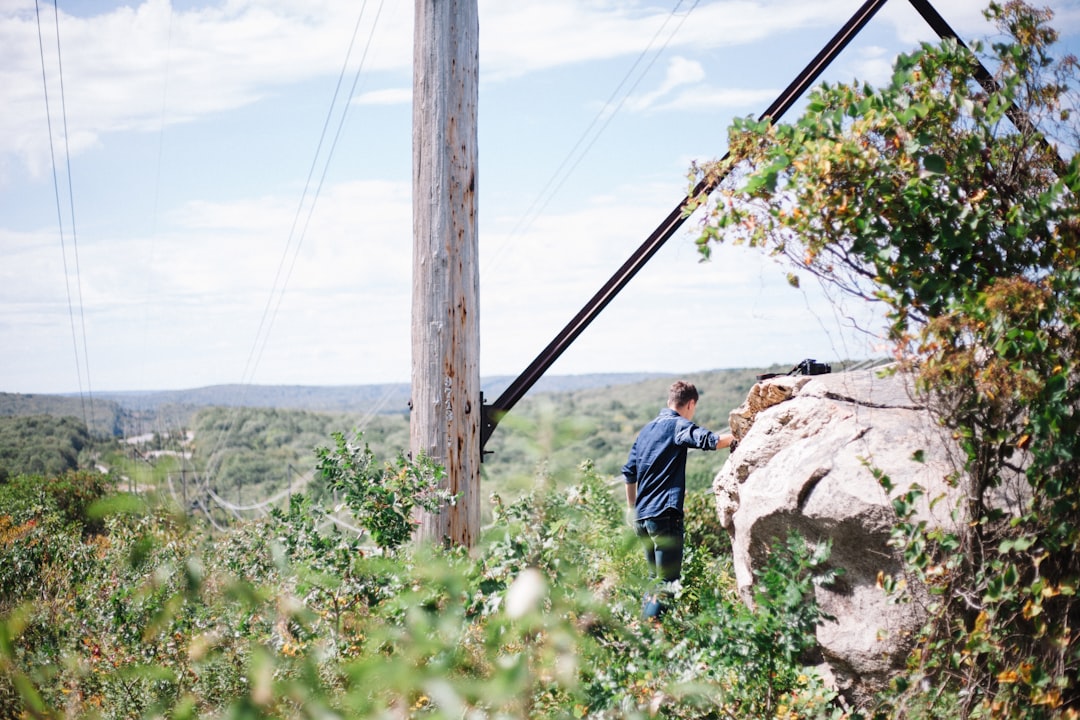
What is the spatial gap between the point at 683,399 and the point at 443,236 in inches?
82.7

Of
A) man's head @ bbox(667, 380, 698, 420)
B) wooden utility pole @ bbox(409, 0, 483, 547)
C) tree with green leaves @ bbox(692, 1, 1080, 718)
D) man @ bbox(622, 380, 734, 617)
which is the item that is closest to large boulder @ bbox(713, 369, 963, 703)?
tree with green leaves @ bbox(692, 1, 1080, 718)

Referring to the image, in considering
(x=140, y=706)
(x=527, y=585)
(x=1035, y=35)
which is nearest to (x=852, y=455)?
(x=1035, y=35)

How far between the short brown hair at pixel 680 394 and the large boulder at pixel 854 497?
114 centimetres

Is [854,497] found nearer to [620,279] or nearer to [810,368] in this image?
[810,368]

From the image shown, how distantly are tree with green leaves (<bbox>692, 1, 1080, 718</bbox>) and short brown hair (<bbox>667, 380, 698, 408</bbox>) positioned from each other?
2.33 metres

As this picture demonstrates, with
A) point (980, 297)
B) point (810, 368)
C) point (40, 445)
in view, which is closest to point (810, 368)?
point (810, 368)

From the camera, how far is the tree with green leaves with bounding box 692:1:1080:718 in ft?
8.98

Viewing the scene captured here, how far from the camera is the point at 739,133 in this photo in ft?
11.4

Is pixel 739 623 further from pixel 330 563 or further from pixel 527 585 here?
pixel 527 585

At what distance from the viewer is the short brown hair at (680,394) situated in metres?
5.48

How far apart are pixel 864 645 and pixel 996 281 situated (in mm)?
1683

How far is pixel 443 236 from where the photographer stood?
4359 millimetres

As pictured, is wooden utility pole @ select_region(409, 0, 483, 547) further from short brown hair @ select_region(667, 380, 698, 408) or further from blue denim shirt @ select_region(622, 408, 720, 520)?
short brown hair @ select_region(667, 380, 698, 408)

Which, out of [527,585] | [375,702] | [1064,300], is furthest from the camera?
[1064,300]
